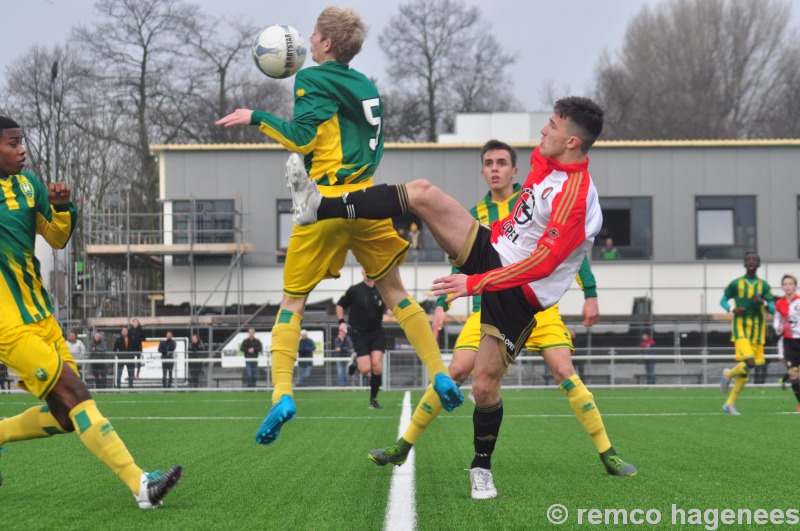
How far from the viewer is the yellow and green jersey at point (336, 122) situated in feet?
19.9

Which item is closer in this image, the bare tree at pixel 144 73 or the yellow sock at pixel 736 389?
the yellow sock at pixel 736 389

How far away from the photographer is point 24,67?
34.3 m

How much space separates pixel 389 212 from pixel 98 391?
18.0m

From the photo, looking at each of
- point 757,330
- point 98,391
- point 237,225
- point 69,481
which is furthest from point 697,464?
point 237,225

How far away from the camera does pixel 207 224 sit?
34.0 meters

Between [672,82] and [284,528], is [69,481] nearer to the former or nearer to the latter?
[284,528]

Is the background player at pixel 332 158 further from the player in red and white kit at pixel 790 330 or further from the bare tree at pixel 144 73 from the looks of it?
the bare tree at pixel 144 73

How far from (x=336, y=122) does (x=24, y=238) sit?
75.1 inches

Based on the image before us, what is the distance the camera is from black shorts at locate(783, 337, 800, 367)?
14.0 meters

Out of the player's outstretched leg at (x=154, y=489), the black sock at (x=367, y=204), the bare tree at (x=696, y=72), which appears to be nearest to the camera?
the player's outstretched leg at (x=154, y=489)

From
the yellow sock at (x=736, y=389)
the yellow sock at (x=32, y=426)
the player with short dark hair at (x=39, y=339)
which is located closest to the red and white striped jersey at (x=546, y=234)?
the player with short dark hair at (x=39, y=339)

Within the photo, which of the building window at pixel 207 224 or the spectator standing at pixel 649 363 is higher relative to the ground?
the building window at pixel 207 224

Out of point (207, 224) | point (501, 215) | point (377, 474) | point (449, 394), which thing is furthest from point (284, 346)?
point (207, 224)

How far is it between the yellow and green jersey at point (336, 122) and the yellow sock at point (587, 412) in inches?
86.9
